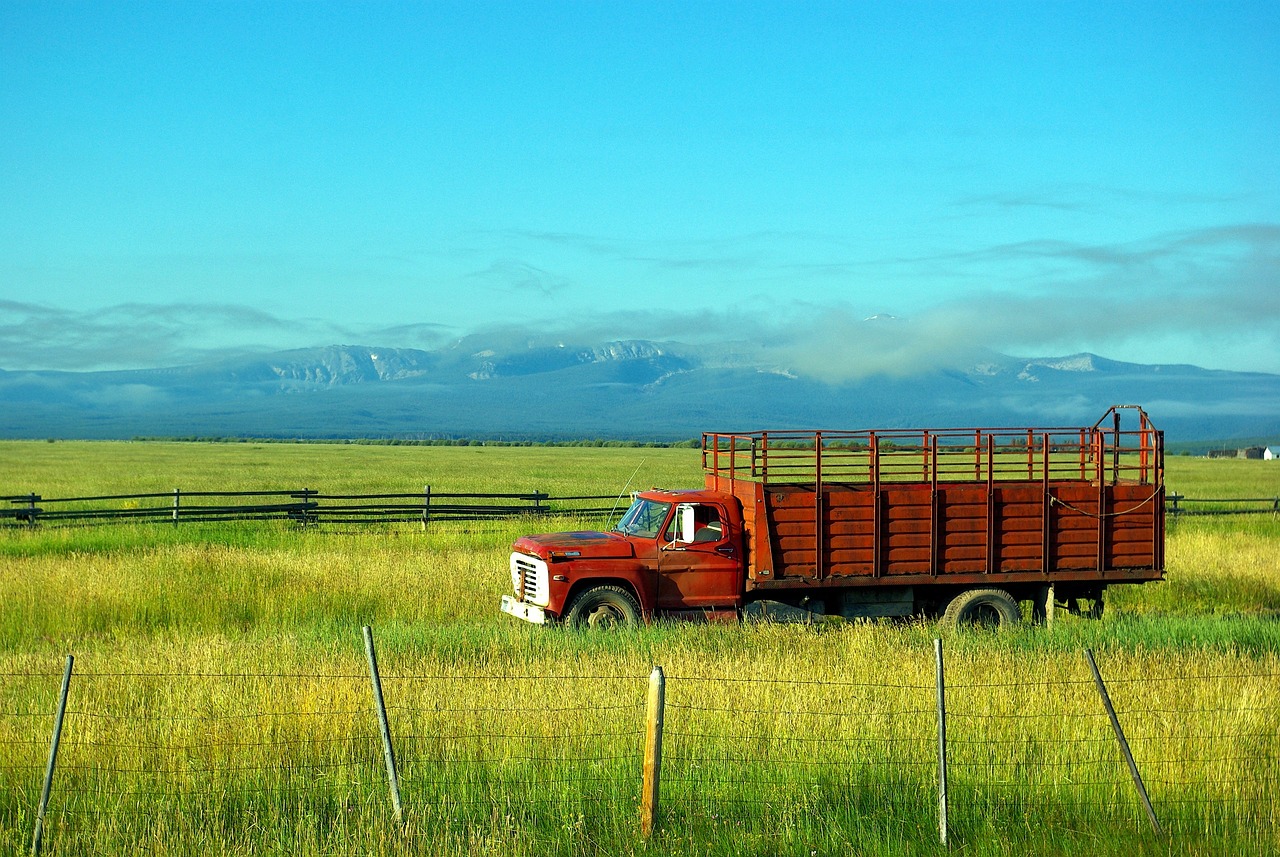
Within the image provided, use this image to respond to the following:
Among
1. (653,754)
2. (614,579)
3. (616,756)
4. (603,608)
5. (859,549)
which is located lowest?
(616,756)

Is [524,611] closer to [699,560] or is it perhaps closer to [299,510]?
[699,560]

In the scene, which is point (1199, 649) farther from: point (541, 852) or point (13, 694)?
point (13, 694)

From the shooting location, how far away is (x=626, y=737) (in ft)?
31.9

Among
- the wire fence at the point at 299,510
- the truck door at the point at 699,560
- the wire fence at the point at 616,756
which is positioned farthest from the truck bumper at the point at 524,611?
the wire fence at the point at 299,510

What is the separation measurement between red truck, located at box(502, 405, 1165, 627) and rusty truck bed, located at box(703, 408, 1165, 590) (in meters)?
0.02

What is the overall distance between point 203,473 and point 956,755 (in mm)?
66298

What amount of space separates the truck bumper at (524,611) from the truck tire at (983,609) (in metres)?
5.32

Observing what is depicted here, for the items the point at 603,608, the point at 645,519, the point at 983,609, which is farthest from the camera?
the point at 983,609

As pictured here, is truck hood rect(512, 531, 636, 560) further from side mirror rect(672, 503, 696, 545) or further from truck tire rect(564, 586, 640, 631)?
side mirror rect(672, 503, 696, 545)

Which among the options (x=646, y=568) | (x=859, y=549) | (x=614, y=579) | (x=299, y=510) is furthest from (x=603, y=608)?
(x=299, y=510)

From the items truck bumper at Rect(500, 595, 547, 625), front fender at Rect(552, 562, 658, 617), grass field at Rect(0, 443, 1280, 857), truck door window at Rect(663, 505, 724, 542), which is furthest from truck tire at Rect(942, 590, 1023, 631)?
truck bumper at Rect(500, 595, 547, 625)

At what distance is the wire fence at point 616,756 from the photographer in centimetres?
816

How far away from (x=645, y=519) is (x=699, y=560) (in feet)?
3.17

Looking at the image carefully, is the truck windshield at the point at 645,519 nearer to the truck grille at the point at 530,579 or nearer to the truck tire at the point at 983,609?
the truck grille at the point at 530,579
